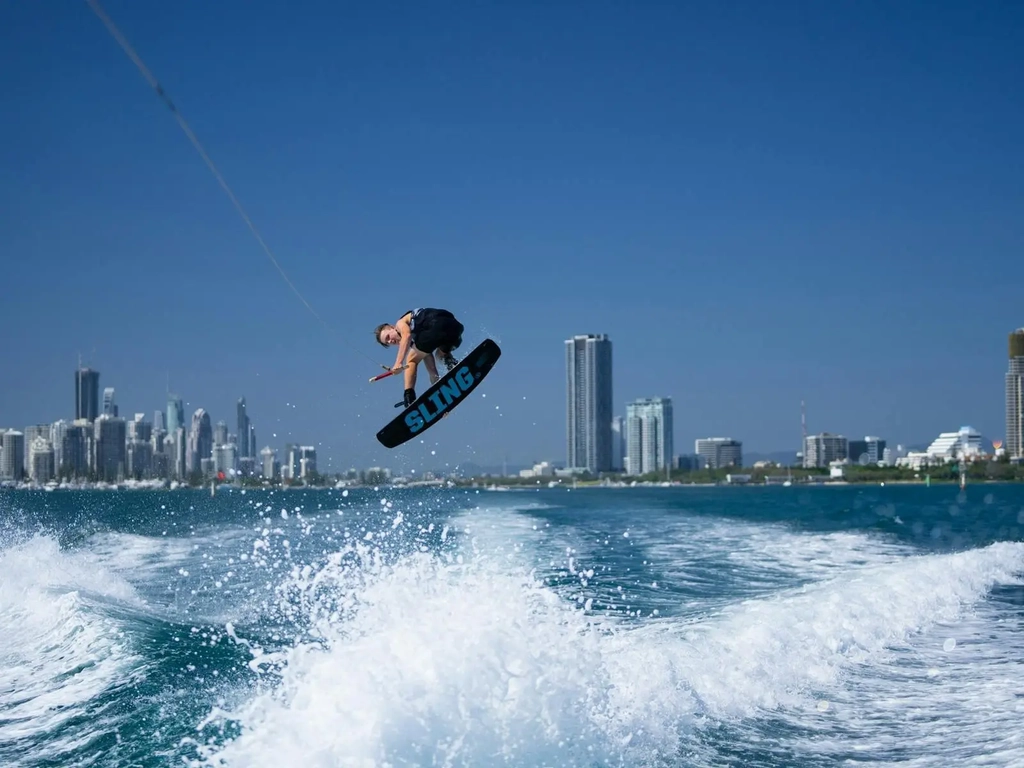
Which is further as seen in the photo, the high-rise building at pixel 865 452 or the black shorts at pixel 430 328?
the high-rise building at pixel 865 452

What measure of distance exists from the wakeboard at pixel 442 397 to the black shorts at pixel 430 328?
465 mm

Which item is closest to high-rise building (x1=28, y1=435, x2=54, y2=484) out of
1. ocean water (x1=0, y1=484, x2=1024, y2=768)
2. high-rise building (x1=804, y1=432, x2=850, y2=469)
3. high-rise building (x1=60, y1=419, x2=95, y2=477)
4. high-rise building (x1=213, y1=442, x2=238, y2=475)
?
high-rise building (x1=60, y1=419, x2=95, y2=477)

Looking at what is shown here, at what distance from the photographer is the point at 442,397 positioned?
1057cm

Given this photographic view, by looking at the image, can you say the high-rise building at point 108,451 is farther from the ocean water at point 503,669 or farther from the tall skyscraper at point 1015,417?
the tall skyscraper at point 1015,417

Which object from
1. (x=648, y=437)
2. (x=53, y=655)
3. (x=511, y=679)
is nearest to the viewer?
(x=511, y=679)

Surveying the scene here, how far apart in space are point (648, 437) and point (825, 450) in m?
37.5

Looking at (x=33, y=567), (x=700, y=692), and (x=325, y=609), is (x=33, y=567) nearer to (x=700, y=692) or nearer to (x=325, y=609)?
(x=325, y=609)

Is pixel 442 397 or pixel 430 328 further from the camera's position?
pixel 442 397

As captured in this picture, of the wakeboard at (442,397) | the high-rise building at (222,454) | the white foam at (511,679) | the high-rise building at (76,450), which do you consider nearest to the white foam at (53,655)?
the white foam at (511,679)

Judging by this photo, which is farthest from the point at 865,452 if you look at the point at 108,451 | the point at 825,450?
the point at 108,451

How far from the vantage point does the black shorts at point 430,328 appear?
33.1ft

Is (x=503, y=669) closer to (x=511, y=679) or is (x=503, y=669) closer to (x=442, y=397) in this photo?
(x=511, y=679)

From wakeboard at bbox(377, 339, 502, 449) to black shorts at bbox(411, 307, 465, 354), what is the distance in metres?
0.47

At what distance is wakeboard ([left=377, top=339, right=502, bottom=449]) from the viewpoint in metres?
10.4
